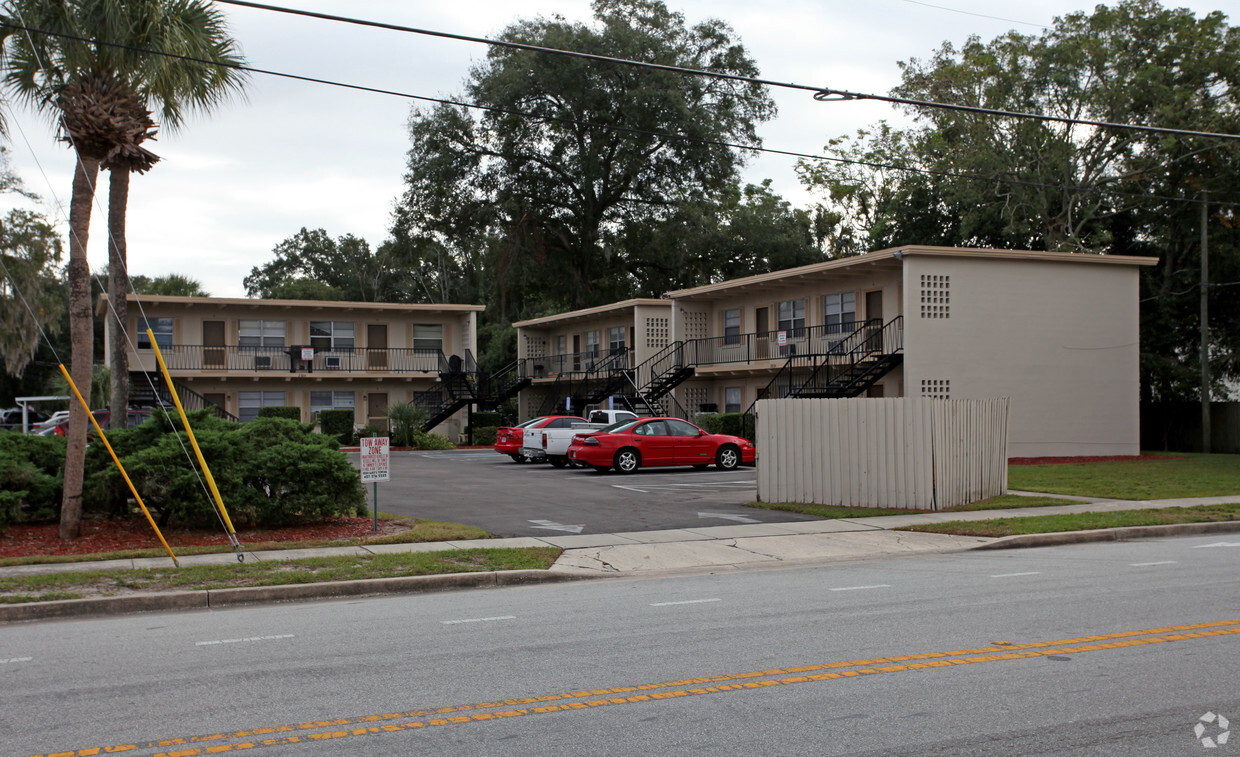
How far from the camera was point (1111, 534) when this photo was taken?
1493 cm

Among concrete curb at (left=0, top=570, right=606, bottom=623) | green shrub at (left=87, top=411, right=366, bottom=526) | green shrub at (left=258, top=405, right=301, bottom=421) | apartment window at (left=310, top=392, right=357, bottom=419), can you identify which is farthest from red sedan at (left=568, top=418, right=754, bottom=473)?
apartment window at (left=310, top=392, right=357, bottom=419)

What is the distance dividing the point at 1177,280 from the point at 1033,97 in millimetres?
8767

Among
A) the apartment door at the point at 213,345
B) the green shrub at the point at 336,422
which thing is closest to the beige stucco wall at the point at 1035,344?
the green shrub at the point at 336,422

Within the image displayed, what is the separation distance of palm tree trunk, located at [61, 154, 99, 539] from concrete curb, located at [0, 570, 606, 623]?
14.9 feet

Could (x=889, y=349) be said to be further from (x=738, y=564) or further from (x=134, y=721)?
(x=134, y=721)

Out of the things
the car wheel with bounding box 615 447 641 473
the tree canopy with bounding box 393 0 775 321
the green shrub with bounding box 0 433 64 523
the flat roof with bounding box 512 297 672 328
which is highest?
the tree canopy with bounding box 393 0 775 321

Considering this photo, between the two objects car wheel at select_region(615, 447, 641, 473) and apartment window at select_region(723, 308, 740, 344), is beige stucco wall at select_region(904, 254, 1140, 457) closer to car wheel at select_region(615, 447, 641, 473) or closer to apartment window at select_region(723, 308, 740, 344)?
car wheel at select_region(615, 447, 641, 473)

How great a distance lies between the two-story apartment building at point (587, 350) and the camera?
42.3 metres

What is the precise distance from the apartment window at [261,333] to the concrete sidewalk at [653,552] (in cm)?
3339

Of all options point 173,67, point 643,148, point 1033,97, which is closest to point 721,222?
point 643,148

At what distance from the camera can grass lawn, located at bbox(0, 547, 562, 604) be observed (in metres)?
10.7

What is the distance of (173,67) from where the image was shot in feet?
50.4

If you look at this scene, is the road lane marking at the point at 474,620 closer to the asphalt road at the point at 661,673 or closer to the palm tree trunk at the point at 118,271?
the asphalt road at the point at 661,673

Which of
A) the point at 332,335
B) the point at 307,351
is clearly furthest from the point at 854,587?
the point at 332,335
